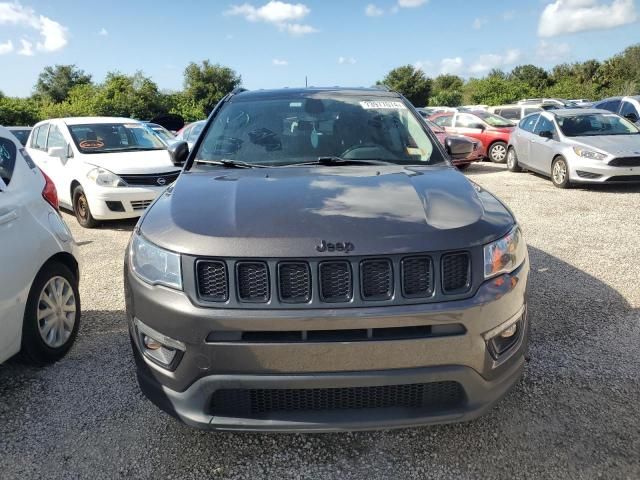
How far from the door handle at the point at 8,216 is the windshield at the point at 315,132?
1.13 meters

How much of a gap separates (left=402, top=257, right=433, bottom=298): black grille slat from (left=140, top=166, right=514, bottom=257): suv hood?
49 millimetres

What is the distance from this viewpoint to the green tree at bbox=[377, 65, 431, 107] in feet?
208

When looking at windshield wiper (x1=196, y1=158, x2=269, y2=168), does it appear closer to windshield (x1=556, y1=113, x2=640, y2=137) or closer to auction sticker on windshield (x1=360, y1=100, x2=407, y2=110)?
auction sticker on windshield (x1=360, y1=100, x2=407, y2=110)

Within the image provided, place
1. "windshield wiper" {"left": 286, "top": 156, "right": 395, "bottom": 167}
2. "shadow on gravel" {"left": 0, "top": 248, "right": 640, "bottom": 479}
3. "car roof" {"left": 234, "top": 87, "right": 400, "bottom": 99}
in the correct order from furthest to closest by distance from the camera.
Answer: "car roof" {"left": 234, "top": 87, "right": 400, "bottom": 99}, "windshield wiper" {"left": 286, "top": 156, "right": 395, "bottom": 167}, "shadow on gravel" {"left": 0, "top": 248, "right": 640, "bottom": 479}

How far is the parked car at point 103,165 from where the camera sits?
7188mm

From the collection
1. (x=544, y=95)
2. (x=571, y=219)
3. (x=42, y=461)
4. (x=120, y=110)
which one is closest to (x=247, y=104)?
(x=42, y=461)

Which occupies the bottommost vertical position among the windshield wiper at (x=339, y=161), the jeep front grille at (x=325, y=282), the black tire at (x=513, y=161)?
the black tire at (x=513, y=161)

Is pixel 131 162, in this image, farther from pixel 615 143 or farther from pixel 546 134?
pixel 615 143

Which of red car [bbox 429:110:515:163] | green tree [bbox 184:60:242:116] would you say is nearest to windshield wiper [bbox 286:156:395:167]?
red car [bbox 429:110:515:163]

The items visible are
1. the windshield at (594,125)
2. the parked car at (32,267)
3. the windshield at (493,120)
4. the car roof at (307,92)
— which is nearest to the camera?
the parked car at (32,267)

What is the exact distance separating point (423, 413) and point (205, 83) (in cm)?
5907

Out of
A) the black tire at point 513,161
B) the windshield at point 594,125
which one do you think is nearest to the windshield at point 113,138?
the windshield at point 594,125

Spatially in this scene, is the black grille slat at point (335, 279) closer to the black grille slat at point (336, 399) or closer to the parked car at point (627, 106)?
the black grille slat at point (336, 399)

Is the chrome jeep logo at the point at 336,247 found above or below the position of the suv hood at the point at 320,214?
below
